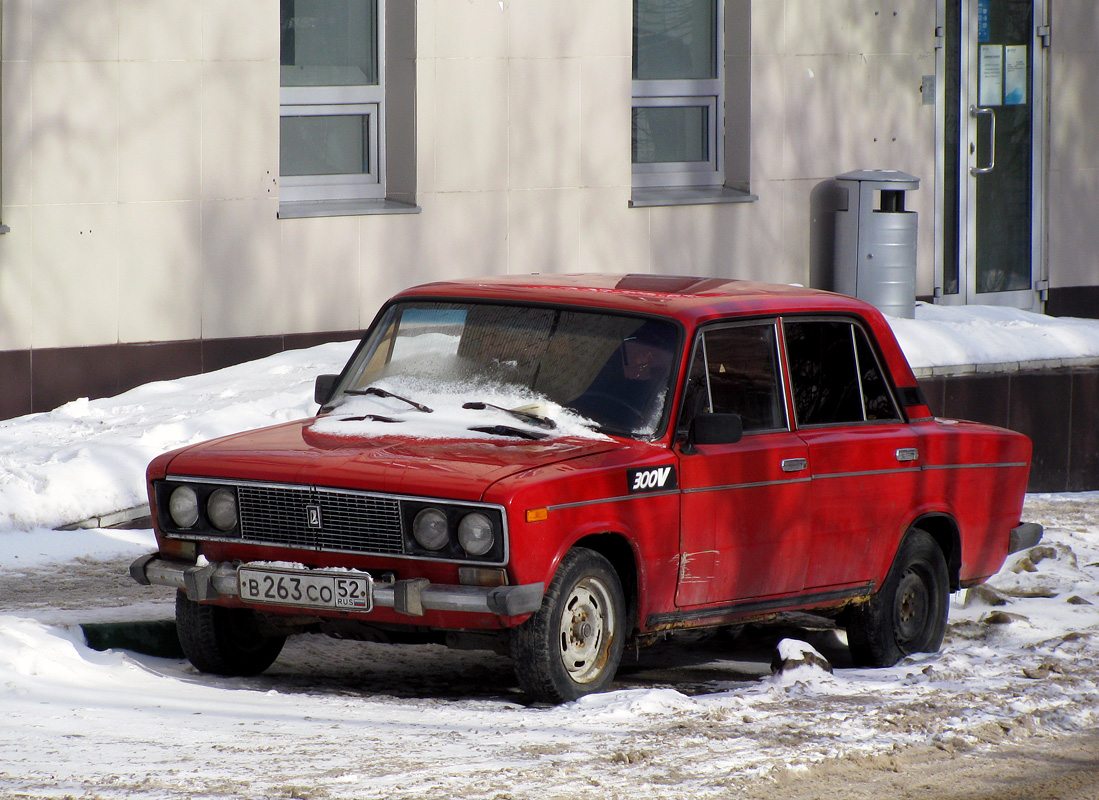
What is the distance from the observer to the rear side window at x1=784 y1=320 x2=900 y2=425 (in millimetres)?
6984

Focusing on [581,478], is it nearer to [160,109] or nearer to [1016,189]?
[160,109]

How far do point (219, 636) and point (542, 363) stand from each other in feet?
5.18

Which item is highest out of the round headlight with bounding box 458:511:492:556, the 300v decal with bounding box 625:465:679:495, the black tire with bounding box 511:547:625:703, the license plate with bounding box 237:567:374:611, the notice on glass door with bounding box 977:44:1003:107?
the notice on glass door with bounding box 977:44:1003:107

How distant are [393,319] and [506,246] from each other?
21.2ft

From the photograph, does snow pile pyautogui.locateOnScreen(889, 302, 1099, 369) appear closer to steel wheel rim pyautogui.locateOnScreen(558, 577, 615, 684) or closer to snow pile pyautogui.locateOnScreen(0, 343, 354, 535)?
snow pile pyautogui.locateOnScreen(0, 343, 354, 535)

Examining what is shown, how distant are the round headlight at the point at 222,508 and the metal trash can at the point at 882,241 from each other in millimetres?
9378

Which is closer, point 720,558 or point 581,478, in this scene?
point 581,478

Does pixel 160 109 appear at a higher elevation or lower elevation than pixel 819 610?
higher

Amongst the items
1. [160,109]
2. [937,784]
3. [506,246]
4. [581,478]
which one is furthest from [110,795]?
[506,246]

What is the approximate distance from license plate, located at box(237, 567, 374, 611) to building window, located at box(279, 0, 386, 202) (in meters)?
7.17

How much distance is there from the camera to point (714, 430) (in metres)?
6.27

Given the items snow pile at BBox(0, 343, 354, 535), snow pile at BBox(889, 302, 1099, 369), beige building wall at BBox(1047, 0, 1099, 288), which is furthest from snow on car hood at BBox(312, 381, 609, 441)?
beige building wall at BBox(1047, 0, 1099, 288)

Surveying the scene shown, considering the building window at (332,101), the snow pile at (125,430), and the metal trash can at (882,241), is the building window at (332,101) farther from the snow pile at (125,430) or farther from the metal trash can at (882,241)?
the metal trash can at (882,241)

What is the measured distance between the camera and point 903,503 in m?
7.23
